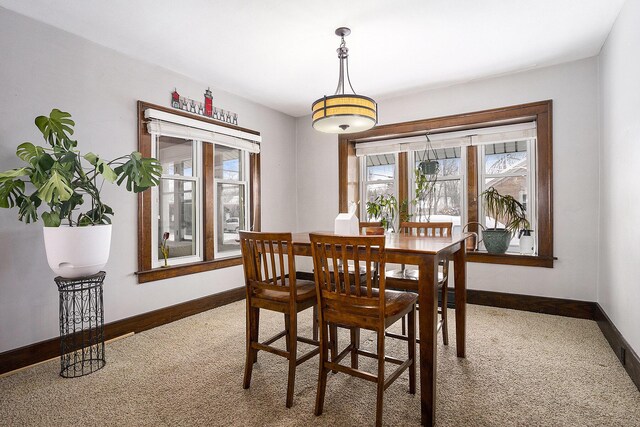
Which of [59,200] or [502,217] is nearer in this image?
[59,200]

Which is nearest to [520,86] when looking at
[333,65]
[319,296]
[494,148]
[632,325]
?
[494,148]

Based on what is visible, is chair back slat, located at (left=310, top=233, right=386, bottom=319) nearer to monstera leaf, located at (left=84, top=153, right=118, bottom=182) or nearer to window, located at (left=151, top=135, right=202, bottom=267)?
monstera leaf, located at (left=84, top=153, right=118, bottom=182)

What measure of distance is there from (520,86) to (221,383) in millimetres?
3953

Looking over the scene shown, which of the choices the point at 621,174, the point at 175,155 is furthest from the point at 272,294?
the point at 621,174

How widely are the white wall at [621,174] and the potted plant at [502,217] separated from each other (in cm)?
76

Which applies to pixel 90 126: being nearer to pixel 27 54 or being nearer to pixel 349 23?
pixel 27 54

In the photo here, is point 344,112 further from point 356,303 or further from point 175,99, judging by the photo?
point 175,99

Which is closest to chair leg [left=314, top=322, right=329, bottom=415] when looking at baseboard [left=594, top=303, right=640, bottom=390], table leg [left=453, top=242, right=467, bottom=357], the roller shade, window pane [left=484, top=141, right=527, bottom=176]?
table leg [left=453, top=242, right=467, bottom=357]

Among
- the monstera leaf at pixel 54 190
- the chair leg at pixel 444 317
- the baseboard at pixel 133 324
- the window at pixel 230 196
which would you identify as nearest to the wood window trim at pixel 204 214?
the window at pixel 230 196

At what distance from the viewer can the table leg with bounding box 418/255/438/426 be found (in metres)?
1.78

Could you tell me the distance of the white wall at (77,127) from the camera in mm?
2477

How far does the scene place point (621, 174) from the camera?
99.6 inches

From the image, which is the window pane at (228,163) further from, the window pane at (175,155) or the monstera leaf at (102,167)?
the monstera leaf at (102,167)

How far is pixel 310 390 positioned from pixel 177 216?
2.45 metres
